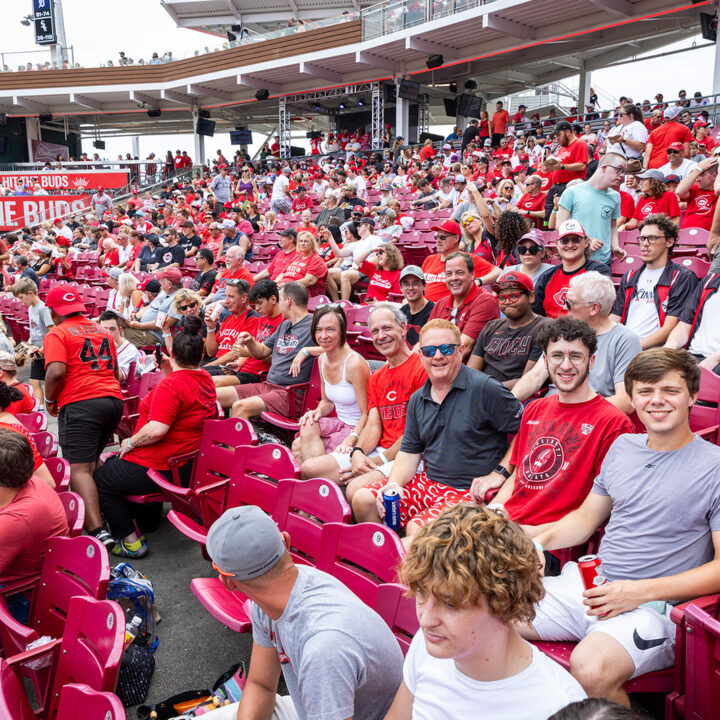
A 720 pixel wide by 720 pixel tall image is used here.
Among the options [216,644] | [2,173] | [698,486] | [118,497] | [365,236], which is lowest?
[216,644]

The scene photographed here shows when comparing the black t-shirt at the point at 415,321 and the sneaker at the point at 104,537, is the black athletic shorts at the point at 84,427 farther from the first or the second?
the black t-shirt at the point at 415,321

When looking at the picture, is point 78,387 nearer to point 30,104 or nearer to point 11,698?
point 11,698

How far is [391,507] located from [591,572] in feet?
3.45

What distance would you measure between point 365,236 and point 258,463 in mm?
5298

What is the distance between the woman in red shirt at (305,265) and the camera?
296 inches

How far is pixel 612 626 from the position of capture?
189cm

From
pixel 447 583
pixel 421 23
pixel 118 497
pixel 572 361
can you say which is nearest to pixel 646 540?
pixel 572 361

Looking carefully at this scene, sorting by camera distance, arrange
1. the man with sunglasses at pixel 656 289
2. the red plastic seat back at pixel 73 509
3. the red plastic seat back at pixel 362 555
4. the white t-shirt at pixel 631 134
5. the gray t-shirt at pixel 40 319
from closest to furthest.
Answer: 1. the red plastic seat back at pixel 362 555
2. the red plastic seat back at pixel 73 509
3. the man with sunglasses at pixel 656 289
4. the gray t-shirt at pixel 40 319
5. the white t-shirt at pixel 631 134

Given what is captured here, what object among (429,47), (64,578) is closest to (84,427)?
(64,578)

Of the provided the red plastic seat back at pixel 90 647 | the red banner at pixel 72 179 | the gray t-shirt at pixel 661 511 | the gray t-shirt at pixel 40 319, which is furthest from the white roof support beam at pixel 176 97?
the gray t-shirt at pixel 661 511

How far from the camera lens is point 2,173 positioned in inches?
1057

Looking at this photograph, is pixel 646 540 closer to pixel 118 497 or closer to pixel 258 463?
pixel 258 463

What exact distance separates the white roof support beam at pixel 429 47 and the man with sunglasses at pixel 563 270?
16941 millimetres

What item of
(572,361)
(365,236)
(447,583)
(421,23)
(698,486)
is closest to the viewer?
(447,583)
